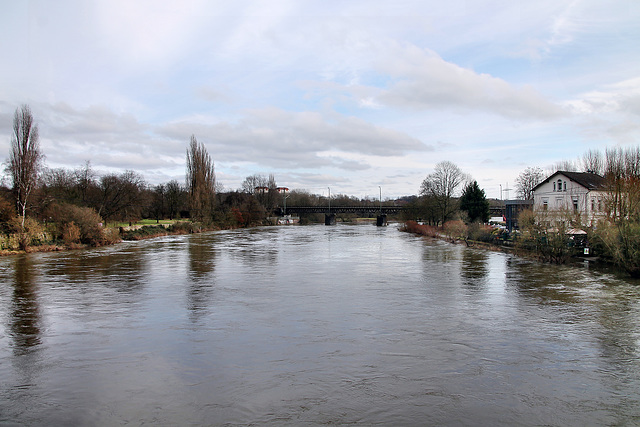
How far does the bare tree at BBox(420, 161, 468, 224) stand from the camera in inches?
2335

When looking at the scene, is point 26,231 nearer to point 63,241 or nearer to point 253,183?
point 63,241

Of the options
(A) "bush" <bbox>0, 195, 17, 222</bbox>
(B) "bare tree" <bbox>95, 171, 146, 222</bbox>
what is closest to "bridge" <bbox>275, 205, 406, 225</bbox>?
(B) "bare tree" <bbox>95, 171, 146, 222</bbox>

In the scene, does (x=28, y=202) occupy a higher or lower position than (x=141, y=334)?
higher

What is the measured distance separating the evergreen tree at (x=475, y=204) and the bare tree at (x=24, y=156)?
153 ft

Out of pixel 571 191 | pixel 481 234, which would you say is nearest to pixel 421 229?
pixel 481 234

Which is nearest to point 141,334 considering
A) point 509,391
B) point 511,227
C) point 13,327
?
point 13,327

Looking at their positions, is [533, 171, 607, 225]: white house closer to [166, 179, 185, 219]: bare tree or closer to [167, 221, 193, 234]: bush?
[167, 221, 193, 234]: bush

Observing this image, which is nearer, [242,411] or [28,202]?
[242,411]

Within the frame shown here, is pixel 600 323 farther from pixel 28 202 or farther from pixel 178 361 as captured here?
pixel 28 202

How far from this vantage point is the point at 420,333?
31.7 ft

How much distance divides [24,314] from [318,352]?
27.6ft

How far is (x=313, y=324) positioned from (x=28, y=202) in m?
28.8

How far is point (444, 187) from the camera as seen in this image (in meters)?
60.8

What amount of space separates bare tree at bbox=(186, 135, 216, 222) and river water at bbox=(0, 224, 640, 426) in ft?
141
